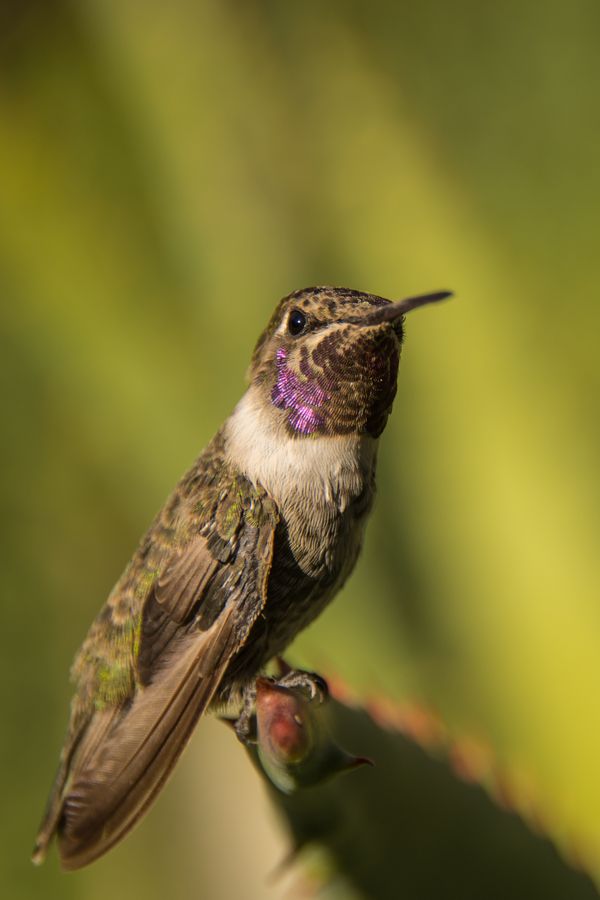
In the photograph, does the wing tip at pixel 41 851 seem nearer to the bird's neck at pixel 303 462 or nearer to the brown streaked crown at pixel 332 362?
the bird's neck at pixel 303 462

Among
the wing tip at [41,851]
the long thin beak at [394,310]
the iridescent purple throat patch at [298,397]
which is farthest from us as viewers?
the wing tip at [41,851]

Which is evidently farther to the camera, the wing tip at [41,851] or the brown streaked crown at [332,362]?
the wing tip at [41,851]

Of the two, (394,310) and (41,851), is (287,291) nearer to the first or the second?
(394,310)

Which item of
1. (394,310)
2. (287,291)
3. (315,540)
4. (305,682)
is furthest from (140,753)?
(287,291)

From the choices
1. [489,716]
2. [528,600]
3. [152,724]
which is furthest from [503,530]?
[152,724]

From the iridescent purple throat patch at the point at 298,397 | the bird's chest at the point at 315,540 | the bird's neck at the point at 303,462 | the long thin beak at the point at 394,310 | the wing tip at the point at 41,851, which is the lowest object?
the wing tip at the point at 41,851

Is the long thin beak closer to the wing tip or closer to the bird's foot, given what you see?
the bird's foot

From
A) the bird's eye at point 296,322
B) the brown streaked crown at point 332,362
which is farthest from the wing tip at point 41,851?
the bird's eye at point 296,322
